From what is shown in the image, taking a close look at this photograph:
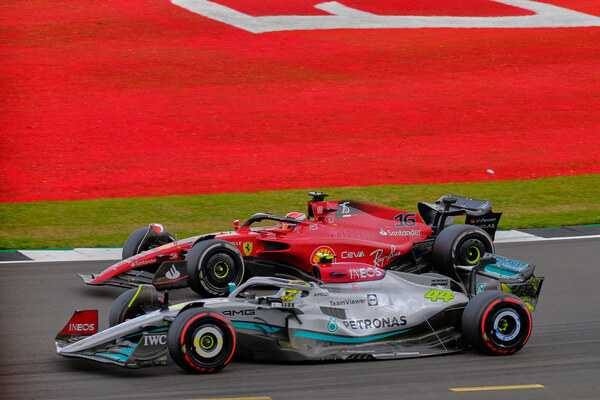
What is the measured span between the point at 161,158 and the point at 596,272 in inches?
448

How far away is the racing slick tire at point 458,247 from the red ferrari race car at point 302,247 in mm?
13

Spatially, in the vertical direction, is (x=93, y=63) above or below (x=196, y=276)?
above

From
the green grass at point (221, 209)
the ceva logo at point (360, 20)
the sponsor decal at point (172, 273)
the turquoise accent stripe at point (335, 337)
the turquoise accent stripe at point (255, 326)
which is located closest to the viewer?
the turquoise accent stripe at point (255, 326)

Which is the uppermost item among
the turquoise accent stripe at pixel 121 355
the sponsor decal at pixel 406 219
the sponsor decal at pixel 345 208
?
the sponsor decal at pixel 345 208

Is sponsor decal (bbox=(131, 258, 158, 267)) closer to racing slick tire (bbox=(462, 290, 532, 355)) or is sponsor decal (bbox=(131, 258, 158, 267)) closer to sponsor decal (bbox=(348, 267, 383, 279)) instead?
sponsor decal (bbox=(348, 267, 383, 279))

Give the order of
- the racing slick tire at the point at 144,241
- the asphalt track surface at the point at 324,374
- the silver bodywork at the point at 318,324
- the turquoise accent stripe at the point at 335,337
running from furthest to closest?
the racing slick tire at the point at 144,241
the turquoise accent stripe at the point at 335,337
the silver bodywork at the point at 318,324
the asphalt track surface at the point at 324,374

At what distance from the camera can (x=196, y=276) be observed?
1176 centimetres

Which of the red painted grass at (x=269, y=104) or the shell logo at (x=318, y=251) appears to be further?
the red painted grass at (x=269, y=104)

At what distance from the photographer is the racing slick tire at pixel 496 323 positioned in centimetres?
966

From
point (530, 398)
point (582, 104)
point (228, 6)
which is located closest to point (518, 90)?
point (582, 104)

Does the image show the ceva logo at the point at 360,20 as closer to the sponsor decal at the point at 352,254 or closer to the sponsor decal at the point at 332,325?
the sponsor decal at the point at 352,254

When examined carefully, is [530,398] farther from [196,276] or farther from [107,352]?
[196,276]

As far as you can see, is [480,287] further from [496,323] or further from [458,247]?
[458,247]

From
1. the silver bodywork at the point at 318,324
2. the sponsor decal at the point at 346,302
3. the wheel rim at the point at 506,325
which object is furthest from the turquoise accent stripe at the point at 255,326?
the wheel rim at the point at 506,325
